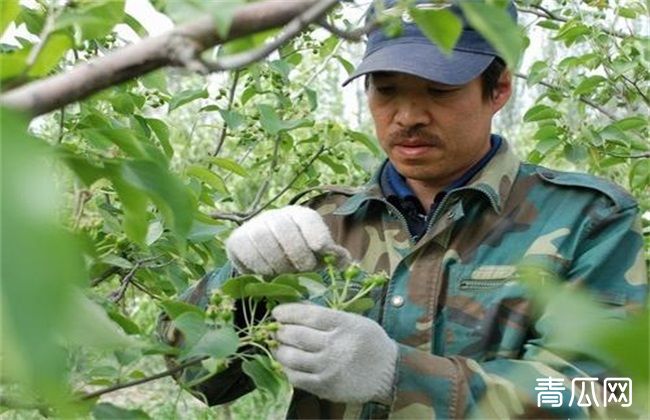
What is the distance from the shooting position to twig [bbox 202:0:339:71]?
0.61m

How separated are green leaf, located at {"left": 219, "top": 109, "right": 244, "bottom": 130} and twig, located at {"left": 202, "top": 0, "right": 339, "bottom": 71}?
55.5 inches

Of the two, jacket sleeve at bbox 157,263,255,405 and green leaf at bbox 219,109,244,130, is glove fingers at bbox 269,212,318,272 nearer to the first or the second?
jacket sleeve at bbox 157,263,255,405

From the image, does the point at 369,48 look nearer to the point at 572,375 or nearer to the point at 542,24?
the point at 572,375

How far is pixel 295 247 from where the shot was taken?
143cm

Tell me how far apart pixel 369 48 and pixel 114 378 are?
81 cm

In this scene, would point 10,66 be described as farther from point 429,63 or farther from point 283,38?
point 429,63

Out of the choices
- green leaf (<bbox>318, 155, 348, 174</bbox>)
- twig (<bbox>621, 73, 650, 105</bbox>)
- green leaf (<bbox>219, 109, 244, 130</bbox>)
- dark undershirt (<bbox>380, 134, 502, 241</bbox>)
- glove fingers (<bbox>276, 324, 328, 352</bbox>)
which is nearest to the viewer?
glove fingers (<bbox>276, 324, 328, 352</bbox>)

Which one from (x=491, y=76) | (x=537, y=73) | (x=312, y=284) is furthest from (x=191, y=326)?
(x=537, y=73)

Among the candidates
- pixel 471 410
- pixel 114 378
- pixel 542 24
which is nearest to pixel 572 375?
pixel 471 410

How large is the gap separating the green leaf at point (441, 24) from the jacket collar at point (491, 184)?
104 cm

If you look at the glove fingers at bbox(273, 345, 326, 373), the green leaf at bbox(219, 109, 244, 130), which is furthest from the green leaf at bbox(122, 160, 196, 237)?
the green leaf at bbox(219, 109, 244, 130)

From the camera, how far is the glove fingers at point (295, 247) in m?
1.43

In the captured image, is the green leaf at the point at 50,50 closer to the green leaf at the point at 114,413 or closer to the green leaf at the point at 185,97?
the green leaf at the point at 114,413

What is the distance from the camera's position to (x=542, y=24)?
108 inches
